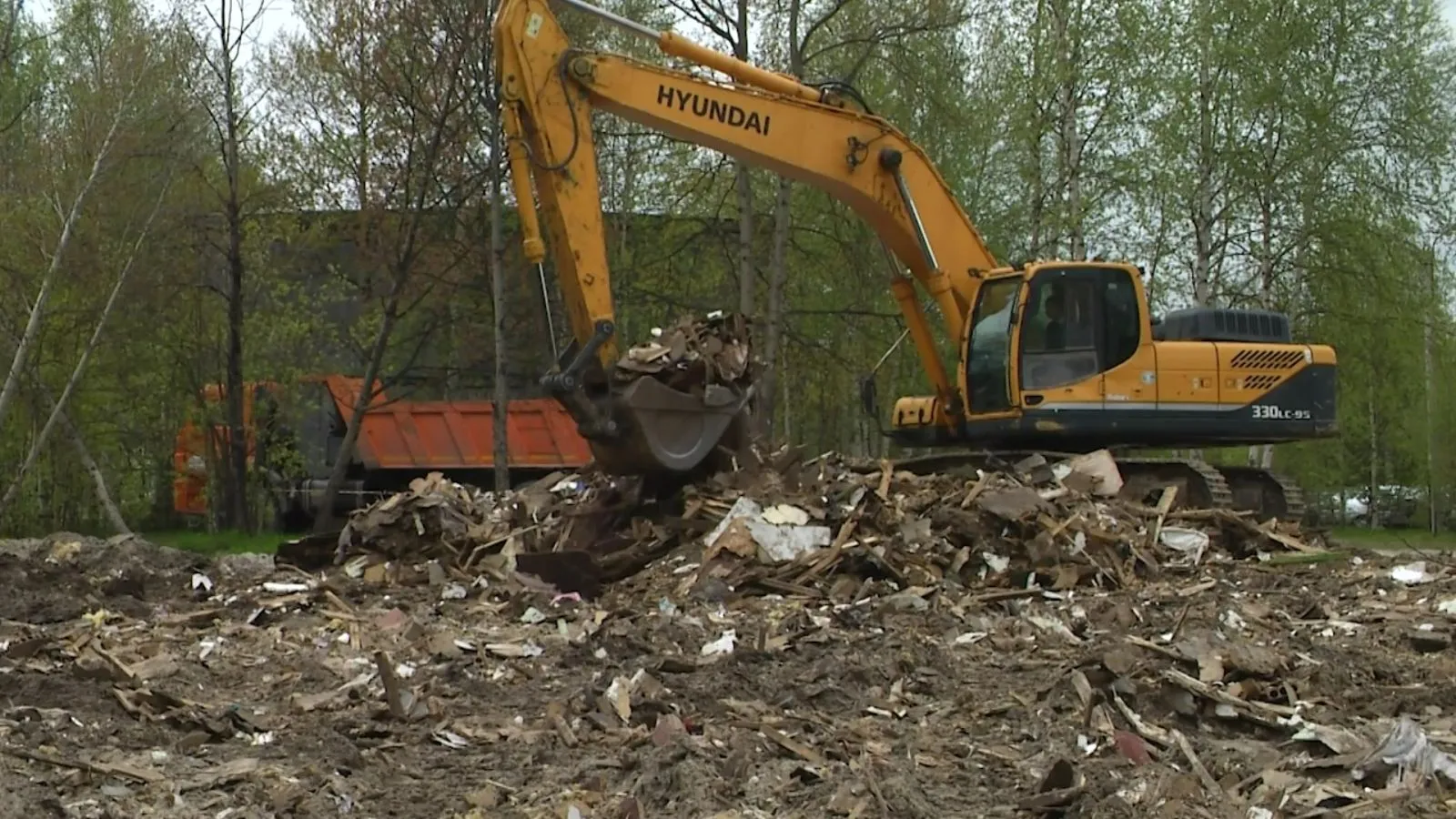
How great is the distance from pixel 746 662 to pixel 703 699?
754mm

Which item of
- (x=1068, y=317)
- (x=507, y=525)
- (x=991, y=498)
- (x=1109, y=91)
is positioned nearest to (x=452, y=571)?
(x=507, y=525)

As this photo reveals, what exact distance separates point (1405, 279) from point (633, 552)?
18037 mm

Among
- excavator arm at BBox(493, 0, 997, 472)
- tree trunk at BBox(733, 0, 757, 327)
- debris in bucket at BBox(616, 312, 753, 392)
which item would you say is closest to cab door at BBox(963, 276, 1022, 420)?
excavator arm at BBox(493, 0, 997, 472)

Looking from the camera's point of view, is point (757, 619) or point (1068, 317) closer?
point (757, 619)

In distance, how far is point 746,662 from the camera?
700 centimetres

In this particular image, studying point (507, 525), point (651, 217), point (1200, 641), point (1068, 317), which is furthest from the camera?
point (651, 217)

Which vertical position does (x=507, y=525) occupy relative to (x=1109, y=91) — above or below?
below

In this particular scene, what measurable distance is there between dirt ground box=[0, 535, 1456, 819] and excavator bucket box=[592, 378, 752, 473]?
78cm

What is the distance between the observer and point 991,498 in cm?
998

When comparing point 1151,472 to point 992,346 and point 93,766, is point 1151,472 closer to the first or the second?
point 992,346

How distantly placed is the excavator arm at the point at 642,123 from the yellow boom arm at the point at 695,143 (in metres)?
0.01

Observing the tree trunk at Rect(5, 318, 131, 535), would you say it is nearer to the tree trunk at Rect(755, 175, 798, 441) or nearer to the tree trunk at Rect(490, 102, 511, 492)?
the tree trunk at Rect(490, 102, 511, 492)

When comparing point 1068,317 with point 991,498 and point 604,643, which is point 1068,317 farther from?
point 604,643

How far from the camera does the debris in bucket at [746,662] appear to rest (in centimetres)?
493
